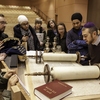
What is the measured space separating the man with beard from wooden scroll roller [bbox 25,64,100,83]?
0.84 meters

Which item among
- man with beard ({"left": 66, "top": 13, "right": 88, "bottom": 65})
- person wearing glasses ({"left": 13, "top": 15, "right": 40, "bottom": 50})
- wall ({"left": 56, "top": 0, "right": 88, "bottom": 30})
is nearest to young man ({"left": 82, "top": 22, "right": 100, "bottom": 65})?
man with beard ({"left": 66, "top": 13, "right": 88, "bottom": 65})

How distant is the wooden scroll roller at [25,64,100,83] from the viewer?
0.96m

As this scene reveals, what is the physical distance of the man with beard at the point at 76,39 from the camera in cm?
189

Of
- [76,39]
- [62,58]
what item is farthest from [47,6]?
[62,58]

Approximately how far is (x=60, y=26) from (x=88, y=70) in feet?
4.93

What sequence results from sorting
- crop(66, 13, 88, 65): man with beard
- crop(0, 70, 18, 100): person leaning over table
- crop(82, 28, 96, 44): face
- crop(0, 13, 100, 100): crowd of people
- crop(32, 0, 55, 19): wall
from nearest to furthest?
crop(0, 70, 18, 100): person leaning over table → crop(0, 13, 100, 100): crowd of people → crop(82, 28, 96, 44): face → crop(66, 13, 88, 65): man with beard → crop(32, 0, 55, 19): wall

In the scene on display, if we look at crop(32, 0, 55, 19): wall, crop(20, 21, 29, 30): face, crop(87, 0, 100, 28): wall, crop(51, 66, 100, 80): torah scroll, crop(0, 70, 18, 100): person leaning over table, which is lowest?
crop(0, 70, 18, 100): person leaning over table

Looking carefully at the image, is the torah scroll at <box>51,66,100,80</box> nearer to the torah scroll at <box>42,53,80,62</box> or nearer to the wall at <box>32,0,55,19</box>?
the torah scroll at <box>42,53,80,62</box>

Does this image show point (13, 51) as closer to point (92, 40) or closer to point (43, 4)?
point (92, 40)

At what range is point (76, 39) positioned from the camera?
6.70 ft

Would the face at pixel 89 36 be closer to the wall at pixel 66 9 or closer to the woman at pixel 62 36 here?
the woman at pixel 62 36

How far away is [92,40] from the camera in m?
1.32

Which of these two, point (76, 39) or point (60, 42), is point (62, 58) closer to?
point (76, 39)

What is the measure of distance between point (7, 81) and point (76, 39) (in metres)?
1.24
